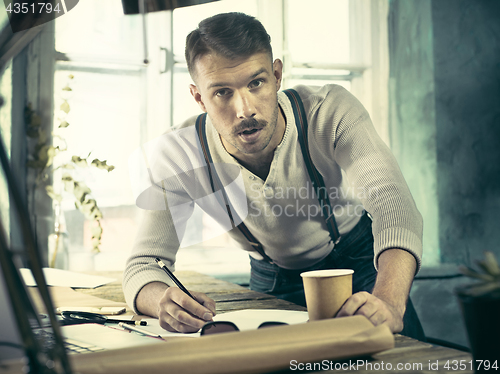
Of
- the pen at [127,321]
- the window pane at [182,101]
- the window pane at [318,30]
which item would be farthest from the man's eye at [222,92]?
the window pane at [318,30]

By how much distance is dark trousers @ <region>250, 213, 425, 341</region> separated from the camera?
3.98ft

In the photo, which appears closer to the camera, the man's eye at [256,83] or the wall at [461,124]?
the man's eye at [256,83]

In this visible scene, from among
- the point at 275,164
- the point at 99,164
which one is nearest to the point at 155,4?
the point at 275,164

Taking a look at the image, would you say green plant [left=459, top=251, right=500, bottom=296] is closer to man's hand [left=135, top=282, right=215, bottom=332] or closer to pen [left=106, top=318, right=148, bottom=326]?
man's hand [left=135, top=282, right=215, bottom=332]

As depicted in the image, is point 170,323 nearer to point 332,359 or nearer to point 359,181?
point 332,359

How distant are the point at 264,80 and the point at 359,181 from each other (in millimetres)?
416

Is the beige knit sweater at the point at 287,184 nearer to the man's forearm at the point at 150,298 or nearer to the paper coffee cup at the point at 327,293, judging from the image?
the man's forearm at the point at 150,298

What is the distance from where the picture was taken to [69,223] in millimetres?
1949

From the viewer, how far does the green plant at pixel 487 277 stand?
33cm

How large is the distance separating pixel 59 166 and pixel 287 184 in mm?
1178

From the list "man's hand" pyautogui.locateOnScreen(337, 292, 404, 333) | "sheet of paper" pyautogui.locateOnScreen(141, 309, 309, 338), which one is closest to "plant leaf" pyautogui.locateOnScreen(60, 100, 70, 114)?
"sheet of paper" pyautogui.locateOnScreen(141, 309, 309, 338)

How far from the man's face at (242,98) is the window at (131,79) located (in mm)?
957

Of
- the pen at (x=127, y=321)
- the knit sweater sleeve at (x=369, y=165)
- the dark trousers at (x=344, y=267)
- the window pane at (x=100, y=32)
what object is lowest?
the dark trousers at (x=344, y=267)

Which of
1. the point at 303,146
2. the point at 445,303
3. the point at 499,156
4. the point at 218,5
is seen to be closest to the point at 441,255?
the point at 445,303
